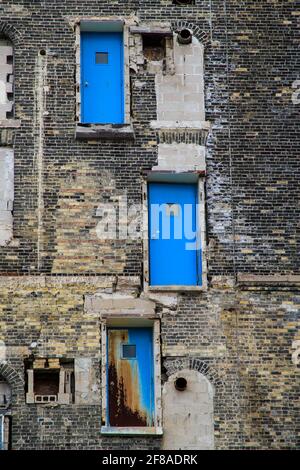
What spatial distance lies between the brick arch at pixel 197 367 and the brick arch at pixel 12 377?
8.31ft

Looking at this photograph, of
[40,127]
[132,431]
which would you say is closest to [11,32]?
[40,127]

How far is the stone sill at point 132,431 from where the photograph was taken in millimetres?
27750

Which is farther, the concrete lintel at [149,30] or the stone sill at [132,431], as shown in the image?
the concrete lintel at [149,30]

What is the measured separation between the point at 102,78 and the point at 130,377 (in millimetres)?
5635

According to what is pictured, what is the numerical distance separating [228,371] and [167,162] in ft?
13.2

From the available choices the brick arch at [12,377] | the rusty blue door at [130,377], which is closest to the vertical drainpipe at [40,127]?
the brick arch at [12,377]

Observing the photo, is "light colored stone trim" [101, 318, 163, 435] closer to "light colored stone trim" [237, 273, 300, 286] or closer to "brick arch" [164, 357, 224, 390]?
"brick arch" [164, 357, 224, 390]

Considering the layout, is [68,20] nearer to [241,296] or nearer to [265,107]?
[265,107]

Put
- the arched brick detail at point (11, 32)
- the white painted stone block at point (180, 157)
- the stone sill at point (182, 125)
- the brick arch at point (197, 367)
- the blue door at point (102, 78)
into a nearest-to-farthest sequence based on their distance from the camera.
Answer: the brick arch at point (197, 367)
the white painted stone block at point (180, 157)
the stone sill at point (182, 125)
the blue door at point (102, 78)
the arched brick detail at point (11, 32)

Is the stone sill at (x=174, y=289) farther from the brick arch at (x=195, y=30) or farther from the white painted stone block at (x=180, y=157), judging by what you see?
the brick arch at (x=195, y=30)

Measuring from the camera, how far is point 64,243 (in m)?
29.0

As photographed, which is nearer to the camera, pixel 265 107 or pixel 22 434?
pixel 22 434

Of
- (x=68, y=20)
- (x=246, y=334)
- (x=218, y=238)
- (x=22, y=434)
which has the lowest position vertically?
(x=22, y=434)

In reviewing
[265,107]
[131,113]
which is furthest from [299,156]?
[131,113]
